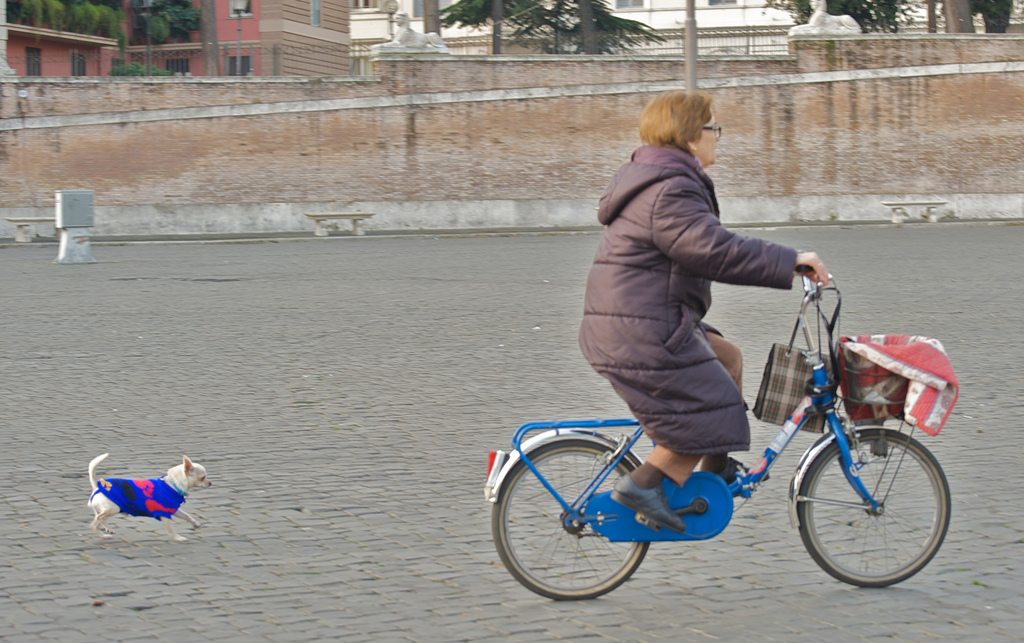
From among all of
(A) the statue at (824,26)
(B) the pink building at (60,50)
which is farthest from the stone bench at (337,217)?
(B) the pink building at (60,50)

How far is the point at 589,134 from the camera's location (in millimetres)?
32594

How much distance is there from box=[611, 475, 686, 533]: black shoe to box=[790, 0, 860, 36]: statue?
30.5 meters

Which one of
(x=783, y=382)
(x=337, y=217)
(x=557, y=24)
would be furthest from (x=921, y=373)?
(x=557, y=24)

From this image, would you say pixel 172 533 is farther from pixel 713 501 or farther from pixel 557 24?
pixel 557 24

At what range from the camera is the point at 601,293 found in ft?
12.8

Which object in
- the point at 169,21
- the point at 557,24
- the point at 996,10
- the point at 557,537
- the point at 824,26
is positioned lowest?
the point at 557,537

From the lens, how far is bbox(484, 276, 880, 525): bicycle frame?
407 cm

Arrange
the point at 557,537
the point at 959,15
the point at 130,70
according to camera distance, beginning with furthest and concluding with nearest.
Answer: the point at 130,70 → the point at 959,15 → the point at 557,537

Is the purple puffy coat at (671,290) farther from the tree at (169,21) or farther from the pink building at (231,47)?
the tree at (169,21)

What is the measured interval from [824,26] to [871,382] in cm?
3077

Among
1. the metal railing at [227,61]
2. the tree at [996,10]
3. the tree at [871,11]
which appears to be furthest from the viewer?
the tree at [996,10]

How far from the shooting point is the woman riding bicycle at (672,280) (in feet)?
12.3

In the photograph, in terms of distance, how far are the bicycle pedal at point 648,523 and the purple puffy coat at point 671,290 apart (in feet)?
1.03

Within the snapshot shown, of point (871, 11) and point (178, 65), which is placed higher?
point (178, 65)
